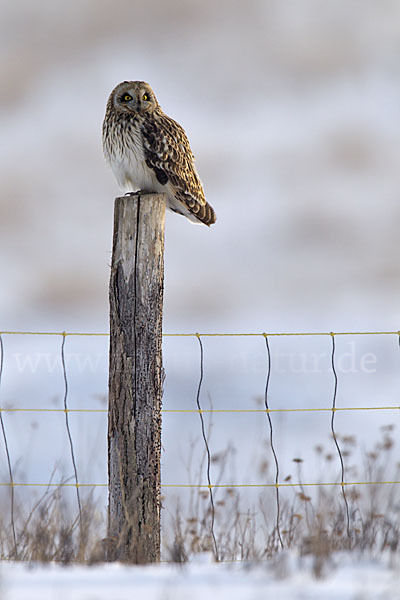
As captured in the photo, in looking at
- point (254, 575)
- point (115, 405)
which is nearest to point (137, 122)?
point (115, 405)

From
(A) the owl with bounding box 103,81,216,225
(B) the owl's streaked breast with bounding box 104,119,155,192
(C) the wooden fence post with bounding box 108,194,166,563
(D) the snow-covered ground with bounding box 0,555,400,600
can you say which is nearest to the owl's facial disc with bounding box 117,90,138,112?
(A) the owl with bounding box 103,81,216,225

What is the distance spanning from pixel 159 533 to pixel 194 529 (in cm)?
38

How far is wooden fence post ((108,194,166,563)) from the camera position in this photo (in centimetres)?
489

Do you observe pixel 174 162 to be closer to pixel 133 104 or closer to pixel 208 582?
pixel 133 104

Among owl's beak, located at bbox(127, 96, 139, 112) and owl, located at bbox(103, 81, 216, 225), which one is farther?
owl's beak, located at bbox(127, 96, 139, 112)

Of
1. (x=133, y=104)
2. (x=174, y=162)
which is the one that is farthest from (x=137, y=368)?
(x=133, y=104)

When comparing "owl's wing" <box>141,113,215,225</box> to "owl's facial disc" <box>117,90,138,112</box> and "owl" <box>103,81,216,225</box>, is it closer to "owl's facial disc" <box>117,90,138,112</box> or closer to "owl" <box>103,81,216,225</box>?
"owl" <box>103,81,216,225</box>

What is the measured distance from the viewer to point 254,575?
3268mm

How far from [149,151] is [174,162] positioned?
22 centimetres

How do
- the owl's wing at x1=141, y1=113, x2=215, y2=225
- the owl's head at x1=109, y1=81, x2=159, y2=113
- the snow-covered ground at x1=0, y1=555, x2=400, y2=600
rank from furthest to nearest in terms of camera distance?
the owl's head at x1=109, y1=81, x2=159, y2=113 < the owl's wing at x1=141, y1=113, x2=215, y2=225 < the snow-covered ground at x1=0, y1=555, x2=400, y2=600

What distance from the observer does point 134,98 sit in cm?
634

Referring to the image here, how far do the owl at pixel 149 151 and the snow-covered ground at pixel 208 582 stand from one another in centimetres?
338

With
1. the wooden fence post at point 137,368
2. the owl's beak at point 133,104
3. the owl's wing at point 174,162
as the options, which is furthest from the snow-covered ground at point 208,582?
the owl's beak at point 133,104

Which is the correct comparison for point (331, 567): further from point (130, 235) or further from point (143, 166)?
point (143, 166)
